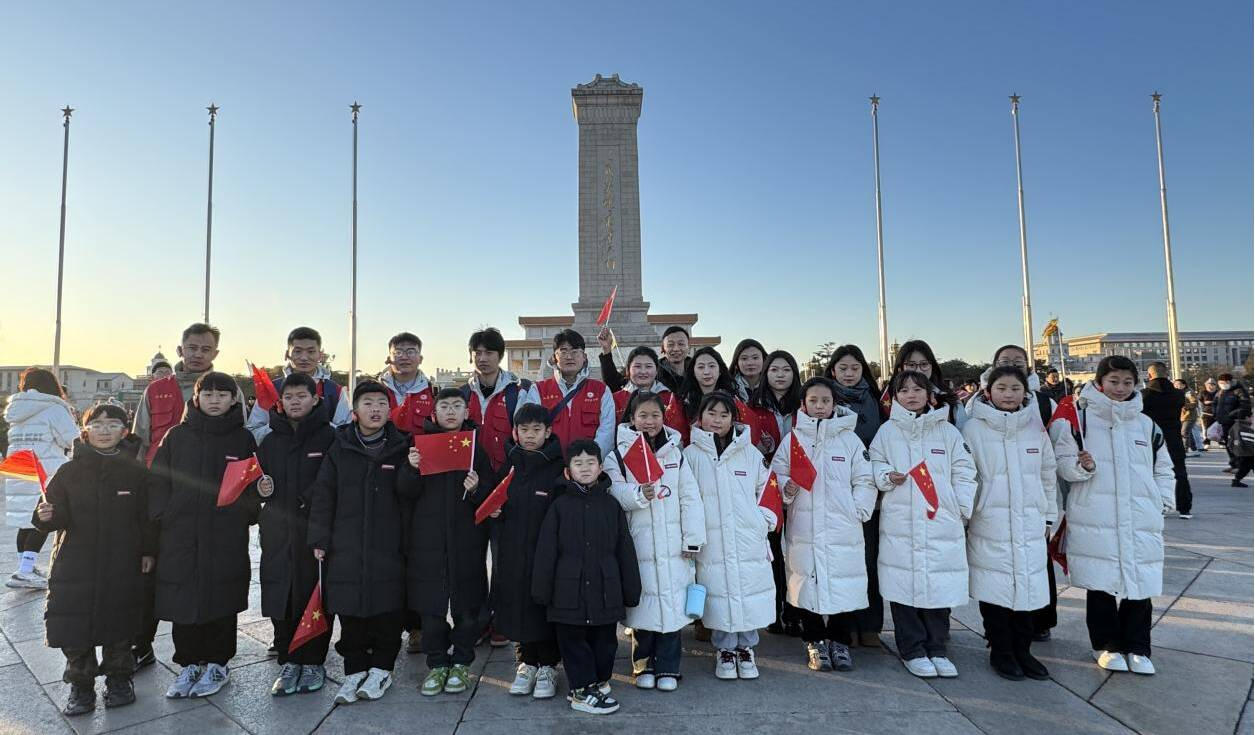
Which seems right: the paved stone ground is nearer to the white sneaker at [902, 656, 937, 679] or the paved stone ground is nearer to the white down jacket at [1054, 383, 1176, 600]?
the white sneaker at [902, 656, 937, 679]

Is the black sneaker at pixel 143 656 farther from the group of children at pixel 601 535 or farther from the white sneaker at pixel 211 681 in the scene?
the white sneaker at pixel 211 681

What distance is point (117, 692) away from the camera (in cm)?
295

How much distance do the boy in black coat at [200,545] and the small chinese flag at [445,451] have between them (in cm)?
90

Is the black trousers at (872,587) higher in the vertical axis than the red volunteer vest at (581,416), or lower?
lower

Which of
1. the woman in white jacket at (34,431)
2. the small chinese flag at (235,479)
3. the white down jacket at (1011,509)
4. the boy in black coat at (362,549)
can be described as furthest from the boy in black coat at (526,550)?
the woman in white jacket at (34,431)

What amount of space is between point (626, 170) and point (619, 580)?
19.9 metres

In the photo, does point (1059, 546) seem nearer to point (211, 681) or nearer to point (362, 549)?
point (362, 549)

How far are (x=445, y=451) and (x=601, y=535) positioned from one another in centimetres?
84

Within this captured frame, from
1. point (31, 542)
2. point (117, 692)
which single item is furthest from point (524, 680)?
point (31, 542)

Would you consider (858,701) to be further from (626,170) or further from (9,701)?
(626,170)

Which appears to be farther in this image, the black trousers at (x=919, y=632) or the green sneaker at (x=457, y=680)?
the black trousers at (x=919, y=632)

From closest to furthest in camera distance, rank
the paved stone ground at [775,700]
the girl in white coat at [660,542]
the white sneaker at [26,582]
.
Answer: the paved stone ground at [775,700] < the girl in white coat at [660,542] < the white sneaker at [26,582]

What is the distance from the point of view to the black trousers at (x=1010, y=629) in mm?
3182

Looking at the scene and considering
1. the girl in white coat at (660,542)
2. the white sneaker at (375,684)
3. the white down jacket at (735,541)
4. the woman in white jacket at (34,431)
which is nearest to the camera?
the white sneaker at (375,684)
